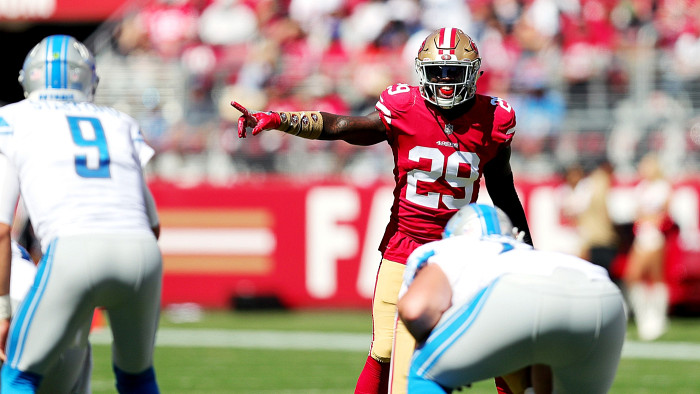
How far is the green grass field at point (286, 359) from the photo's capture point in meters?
8.33

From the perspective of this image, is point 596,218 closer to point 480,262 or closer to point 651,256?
point 651,256

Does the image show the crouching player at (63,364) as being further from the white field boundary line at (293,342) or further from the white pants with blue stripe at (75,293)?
the white field boundary line at (293,342)

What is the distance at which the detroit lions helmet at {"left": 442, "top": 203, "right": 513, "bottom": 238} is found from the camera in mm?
4293

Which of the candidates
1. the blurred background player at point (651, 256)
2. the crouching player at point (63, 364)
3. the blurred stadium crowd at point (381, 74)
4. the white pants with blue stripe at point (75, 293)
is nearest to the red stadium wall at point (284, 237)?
the blurred stadium crowd at point (381, 74)

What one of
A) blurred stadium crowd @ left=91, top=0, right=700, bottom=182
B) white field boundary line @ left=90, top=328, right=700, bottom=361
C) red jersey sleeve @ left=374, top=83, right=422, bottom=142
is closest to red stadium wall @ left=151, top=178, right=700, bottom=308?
blurred stadium crowd @ left=91, top=0, right=700, bottom=182

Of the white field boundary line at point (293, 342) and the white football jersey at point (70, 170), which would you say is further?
the white field boundary line at point (293, 342)

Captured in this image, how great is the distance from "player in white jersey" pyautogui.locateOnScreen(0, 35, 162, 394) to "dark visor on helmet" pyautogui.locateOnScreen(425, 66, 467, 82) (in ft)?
4.47

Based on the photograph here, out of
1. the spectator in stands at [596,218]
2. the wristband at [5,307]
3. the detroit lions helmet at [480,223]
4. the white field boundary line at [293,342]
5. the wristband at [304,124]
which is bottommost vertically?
the white field boundary line at [293,342]

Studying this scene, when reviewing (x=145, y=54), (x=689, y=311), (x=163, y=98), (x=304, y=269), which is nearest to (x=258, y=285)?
(x=304, y=269)

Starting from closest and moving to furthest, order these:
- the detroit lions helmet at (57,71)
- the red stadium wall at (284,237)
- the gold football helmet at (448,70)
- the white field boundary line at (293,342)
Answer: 1. the detroit lions helmet at (57,71)
2. the gold football helmet at (448,70)
3. the white field boundary line at (293,342)
4. the red stadium wall at (284,237)

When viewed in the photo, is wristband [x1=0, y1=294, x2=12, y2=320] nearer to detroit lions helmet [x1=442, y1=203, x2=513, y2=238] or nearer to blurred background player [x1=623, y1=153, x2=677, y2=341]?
detroit lions helmet [x1=442, y1=203, x2=513, y2=238]

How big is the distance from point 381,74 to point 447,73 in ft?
30.2

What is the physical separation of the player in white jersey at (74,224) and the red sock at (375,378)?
106 cm

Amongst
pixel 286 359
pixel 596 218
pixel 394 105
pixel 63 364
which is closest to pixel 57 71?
pixel 63 364
